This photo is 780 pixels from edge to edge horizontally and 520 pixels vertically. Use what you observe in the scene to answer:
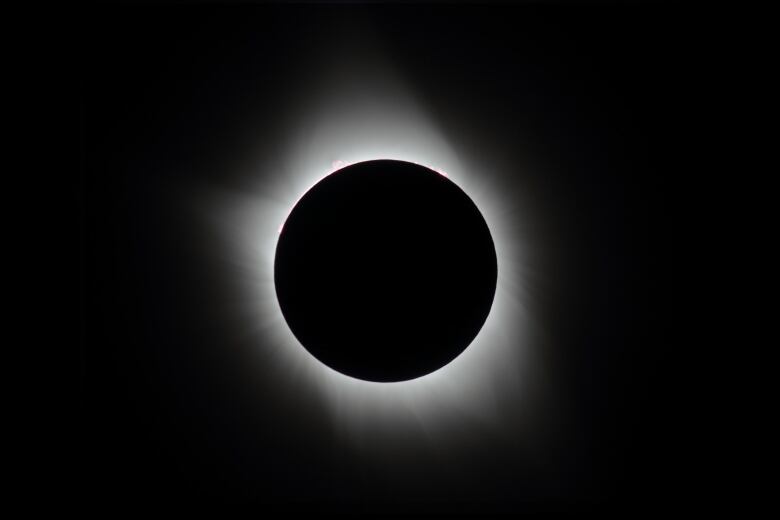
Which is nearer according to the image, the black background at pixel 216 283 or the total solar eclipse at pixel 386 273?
the total solar eclipse at pixel 386 273

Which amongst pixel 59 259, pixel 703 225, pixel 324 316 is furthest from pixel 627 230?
pixel 59 259

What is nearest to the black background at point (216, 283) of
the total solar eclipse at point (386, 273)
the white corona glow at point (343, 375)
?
the white corona glow at point (343, 375)

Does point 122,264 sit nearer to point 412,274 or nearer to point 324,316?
point 324,316

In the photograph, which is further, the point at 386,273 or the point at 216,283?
the point at 216,283

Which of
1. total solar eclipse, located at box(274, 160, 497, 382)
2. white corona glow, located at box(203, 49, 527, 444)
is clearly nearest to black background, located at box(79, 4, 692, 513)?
white corona glow, located at box(203, 49, 527, 444)

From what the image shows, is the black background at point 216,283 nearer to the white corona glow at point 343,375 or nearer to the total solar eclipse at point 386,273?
the white corona glow at point 343,375
